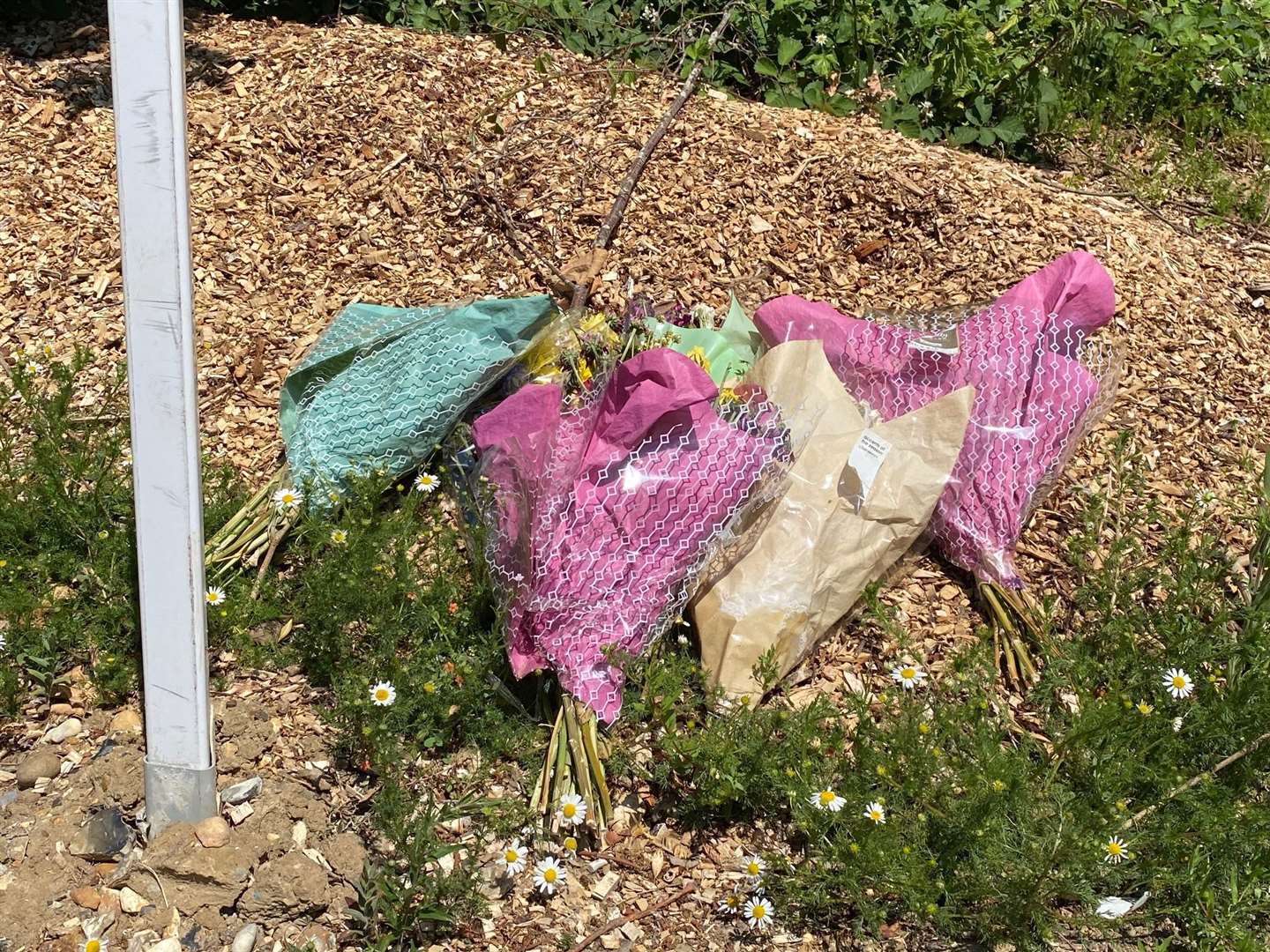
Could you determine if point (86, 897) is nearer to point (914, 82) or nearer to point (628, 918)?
point (628, 918)

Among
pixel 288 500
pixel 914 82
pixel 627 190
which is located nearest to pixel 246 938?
pixel 288 500

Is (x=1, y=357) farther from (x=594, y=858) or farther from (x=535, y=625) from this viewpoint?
(x=594, y=858)

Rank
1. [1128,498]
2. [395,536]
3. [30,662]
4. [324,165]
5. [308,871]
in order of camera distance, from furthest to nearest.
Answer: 1. [324,165]
2. [1128,498]
3. [395,536]
4. [30,662]
5. [308,871]

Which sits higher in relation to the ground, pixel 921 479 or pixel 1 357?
pixel 921 479

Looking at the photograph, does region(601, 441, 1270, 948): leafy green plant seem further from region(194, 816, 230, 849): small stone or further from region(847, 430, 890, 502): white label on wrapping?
region(194, 816, 230, 849): small stone

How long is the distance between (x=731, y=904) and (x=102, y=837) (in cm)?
119

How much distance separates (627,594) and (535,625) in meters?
0.20

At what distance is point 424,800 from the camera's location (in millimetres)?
2412

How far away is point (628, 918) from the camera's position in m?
A: 2.33

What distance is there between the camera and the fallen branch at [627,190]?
336cm

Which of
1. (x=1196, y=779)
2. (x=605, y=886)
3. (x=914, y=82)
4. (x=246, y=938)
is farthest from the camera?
(x=914, y=82)

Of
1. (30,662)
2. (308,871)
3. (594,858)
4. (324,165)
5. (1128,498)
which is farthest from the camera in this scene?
(324,165)

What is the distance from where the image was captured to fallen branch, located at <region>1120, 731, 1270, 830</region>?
2.45 metres

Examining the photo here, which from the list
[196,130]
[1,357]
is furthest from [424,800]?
[196,130]
